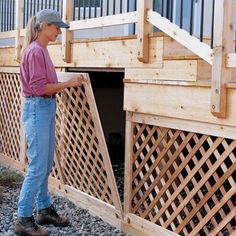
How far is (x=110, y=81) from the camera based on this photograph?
9.50m

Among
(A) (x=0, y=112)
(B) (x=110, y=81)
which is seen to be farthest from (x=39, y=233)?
(B) (x=110, y=81)

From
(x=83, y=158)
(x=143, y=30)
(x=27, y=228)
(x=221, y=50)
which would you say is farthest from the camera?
(x=83, y=158)

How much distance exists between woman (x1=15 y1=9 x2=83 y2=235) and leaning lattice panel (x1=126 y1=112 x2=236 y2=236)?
825 millimetres

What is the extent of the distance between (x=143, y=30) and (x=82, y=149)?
182 centimetres

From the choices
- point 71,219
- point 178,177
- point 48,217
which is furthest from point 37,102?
point 71,219

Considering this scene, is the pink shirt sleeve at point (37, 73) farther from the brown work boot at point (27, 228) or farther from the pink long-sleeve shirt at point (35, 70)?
the brown work boot at point (27, 228)

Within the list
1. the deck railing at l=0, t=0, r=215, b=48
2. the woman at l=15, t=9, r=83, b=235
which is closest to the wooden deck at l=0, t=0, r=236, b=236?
the deck railing at l=0, t=0, r=215, b=48

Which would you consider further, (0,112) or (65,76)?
(0,112)

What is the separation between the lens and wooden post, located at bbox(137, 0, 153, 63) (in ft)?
14.5

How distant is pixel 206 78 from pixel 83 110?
5.76ft

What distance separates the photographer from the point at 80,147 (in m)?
5.79

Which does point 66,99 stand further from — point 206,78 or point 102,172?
point 206,78

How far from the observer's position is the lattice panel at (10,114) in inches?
300

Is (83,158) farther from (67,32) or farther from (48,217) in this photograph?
(67,32)
